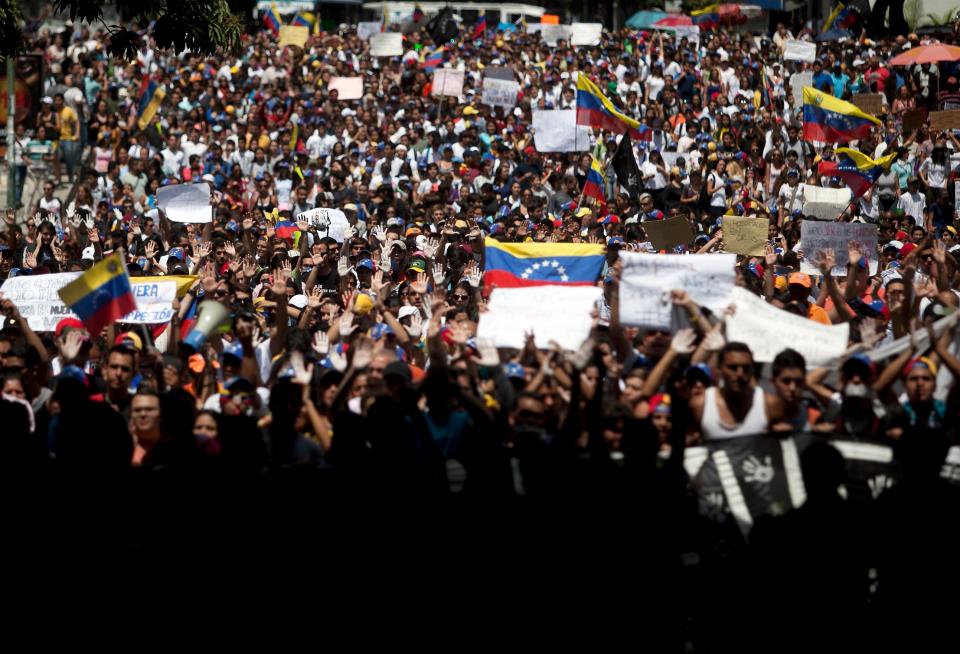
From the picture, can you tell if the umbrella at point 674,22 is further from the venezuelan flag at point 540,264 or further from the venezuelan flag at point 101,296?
the venezuelan flag at point 101,296

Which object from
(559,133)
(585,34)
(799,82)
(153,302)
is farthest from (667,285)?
(585,34)

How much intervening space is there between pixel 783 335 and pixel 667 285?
72 cm

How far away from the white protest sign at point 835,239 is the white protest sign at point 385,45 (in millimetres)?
16893

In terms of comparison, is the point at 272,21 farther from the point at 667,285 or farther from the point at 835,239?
the point at 667,285

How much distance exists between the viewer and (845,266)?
11.8 m

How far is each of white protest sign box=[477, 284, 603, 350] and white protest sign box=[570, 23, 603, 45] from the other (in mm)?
21018

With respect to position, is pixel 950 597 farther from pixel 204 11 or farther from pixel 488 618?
pixel 204 11

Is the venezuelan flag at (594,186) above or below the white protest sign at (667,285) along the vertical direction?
below

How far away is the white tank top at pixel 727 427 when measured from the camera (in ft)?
21.5

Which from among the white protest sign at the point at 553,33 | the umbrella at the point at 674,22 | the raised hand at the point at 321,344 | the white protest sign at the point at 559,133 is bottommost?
the raised hand at the point at 321,344

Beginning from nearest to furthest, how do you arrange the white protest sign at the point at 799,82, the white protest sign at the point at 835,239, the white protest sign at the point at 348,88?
the white protest sign at the point at 835,239, the white protest sign at the point at 799,82, the white protest sign at the point at 348,88

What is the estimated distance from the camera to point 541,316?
24.9 ft

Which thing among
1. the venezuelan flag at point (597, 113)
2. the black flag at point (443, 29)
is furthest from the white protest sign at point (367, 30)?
the venezuelan flag at point (597, 113)

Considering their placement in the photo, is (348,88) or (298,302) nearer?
(298,302)
